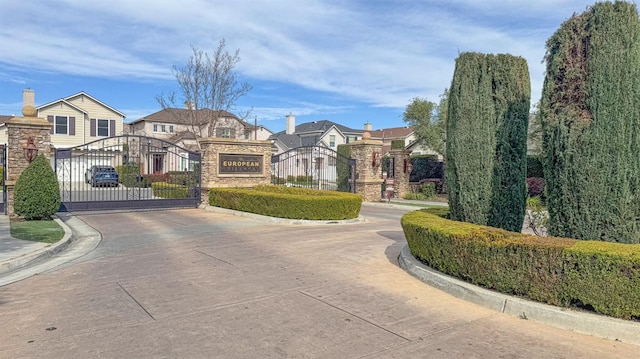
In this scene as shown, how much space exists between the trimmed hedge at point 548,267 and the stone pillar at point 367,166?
47.4 feet

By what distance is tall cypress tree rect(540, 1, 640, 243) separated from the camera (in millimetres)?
5215

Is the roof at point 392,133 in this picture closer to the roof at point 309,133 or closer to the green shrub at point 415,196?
the roof at point 309,133

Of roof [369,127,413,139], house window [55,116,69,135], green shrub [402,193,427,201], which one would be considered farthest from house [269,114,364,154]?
green shrub [402,193,427,201]

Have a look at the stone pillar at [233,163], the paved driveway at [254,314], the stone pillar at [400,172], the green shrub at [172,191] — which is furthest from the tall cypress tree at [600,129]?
the stone pillar at [400,172]

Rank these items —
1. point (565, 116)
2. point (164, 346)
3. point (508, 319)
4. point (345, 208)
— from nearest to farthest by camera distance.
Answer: point (164, 346)
point (508, 319)
point (565, 116)
point (345, 208)

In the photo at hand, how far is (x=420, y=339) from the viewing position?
406 centimetres

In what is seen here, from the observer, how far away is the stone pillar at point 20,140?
12.4 metres

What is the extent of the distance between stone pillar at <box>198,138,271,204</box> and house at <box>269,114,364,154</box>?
100ft

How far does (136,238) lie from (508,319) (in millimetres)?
7958

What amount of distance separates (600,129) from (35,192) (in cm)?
1260

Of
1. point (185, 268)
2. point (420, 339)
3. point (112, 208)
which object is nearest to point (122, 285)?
point (185, 268)

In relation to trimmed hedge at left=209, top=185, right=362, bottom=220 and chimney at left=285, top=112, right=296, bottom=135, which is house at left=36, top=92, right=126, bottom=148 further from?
trimmed hedge at left=209, top=185, right=362, bottom=220

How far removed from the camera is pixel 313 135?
51219 mm

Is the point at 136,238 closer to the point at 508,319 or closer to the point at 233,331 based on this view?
the point at 233,331
